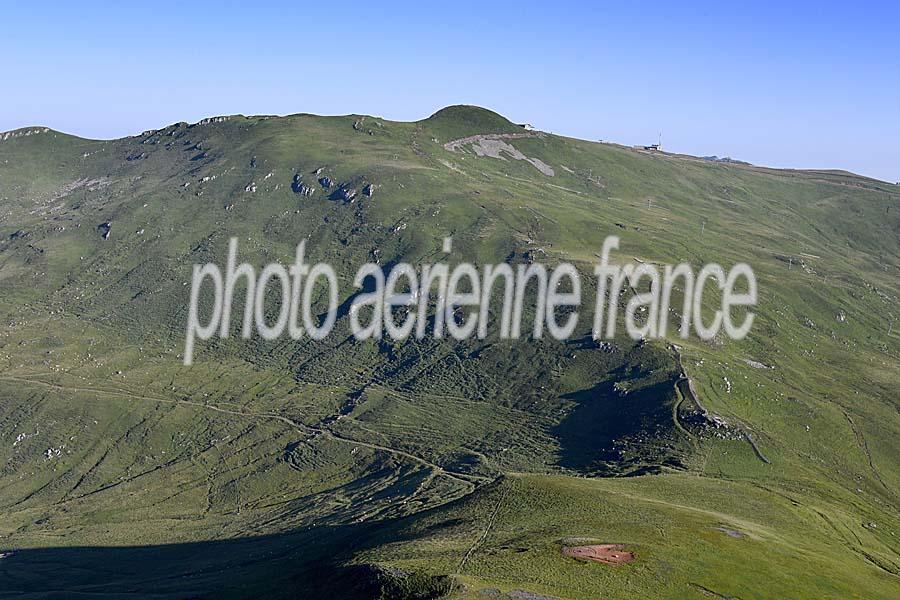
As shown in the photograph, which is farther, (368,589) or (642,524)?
(642,524)

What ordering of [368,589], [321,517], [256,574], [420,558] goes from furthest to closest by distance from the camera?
1. [321,517]
2. [256,574]
3. [420,558]
4. [368,589]

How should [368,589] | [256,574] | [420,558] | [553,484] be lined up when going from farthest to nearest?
1. [553,484]
2. [256,574]
3. [420,558]
4. [368,589]

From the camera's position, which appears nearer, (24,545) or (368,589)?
(368,589)

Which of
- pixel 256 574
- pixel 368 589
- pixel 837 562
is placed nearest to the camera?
pixel 368 589

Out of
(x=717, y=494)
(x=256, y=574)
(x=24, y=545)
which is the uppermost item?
(x=717, y=494)

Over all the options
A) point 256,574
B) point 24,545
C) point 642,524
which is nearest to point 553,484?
point 642,524

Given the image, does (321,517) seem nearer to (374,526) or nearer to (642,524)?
(374,526)

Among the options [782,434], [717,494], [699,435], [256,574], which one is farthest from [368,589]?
[782,434]

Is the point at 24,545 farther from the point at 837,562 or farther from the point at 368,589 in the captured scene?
the point at 837,562

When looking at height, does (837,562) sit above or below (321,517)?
above
